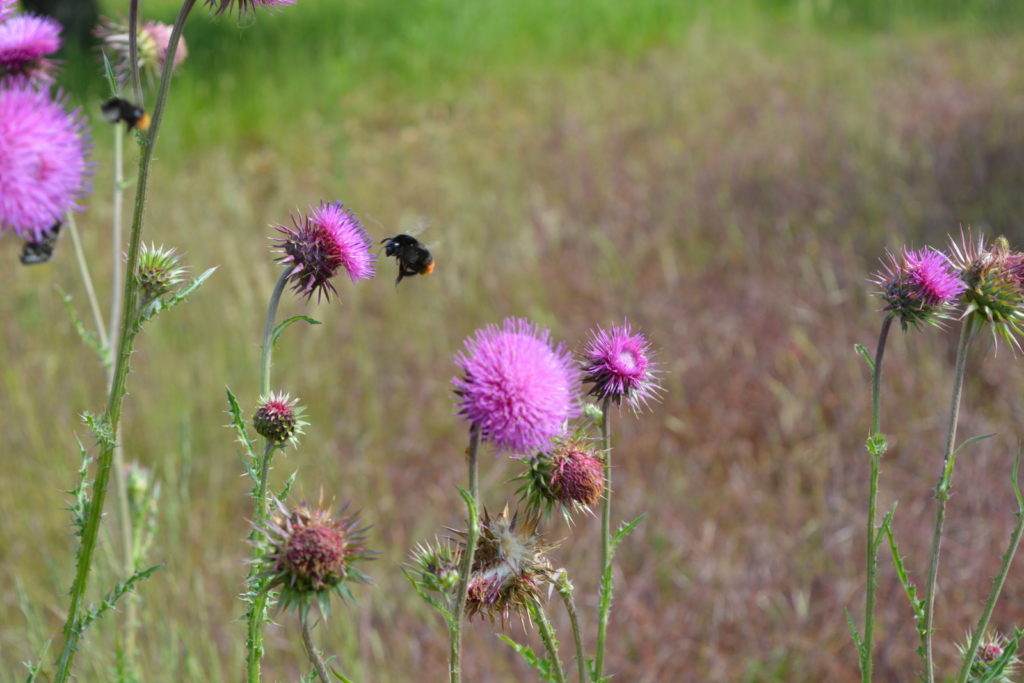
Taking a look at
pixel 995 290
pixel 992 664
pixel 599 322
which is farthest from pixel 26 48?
pixel 599 322

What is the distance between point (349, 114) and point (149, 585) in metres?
6.08

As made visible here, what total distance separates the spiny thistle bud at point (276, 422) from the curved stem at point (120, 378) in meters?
0.21

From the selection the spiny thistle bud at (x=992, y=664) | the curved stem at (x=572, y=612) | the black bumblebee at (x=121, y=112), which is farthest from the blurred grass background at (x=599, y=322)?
the spiny thistle bud at (x=992, y=664)

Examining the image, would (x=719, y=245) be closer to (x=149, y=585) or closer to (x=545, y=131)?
(x=545, y=131)

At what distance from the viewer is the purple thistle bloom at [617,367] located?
5.35 feet

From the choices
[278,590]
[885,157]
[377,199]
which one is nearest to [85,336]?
[278,590]

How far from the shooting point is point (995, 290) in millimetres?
1604

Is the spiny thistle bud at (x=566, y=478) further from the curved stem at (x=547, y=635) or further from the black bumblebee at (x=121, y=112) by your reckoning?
the black bumblebee at (x=121, y=112)

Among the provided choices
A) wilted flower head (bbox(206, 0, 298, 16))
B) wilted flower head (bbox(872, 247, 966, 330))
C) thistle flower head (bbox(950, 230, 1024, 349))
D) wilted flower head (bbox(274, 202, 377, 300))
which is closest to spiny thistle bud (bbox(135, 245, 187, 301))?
wilted flower head (bbox(274, 202, 377, 300))

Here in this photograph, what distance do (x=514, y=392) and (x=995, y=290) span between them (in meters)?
0.83

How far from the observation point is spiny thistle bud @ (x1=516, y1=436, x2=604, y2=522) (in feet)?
5.20

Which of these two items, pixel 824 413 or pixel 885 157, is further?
pixel 885 157

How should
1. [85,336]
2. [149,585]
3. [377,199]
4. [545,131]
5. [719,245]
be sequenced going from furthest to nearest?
[545,131], [377,199], [719,245], [149,585], [85,336]

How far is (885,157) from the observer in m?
6.36
